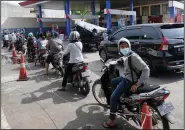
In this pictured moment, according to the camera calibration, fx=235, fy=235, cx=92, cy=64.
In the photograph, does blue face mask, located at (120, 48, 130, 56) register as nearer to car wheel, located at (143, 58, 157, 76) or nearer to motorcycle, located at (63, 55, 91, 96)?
motorcycle, located at (63, 55, 91, 96)

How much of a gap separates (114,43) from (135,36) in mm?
1387

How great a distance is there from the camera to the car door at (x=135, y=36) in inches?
306

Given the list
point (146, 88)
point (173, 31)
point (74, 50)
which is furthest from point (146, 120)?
point (173, 31)

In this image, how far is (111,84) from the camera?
4566 millimetres

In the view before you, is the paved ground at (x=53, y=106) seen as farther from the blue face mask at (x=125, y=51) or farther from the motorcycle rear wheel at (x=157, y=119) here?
the blue face mask at (x=125, y=51)

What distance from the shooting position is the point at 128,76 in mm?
3998

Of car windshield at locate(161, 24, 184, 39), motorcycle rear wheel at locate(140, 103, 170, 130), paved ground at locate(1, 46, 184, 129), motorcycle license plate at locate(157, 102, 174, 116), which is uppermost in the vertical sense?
car windshield at locate(161, 24, 184, 39)

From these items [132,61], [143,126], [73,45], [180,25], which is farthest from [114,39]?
[143,126]

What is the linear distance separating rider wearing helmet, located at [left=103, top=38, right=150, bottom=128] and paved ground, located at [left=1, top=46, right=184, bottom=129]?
14.8 inches

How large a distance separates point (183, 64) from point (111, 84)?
339cm

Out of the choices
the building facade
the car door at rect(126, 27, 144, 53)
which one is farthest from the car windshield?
the building facade

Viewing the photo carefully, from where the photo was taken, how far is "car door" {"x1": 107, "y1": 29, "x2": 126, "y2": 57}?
29.8 ft

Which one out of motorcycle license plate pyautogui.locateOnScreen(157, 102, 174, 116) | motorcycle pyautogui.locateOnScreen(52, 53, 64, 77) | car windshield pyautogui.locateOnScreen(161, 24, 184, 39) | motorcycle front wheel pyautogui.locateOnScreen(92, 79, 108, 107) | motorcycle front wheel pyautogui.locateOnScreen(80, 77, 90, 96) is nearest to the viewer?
motorcycle license plate pyautogui.locateOnScreen(157, 102, 174, 116)

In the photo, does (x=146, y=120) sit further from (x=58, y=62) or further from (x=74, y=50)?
(x=58, y=62)
